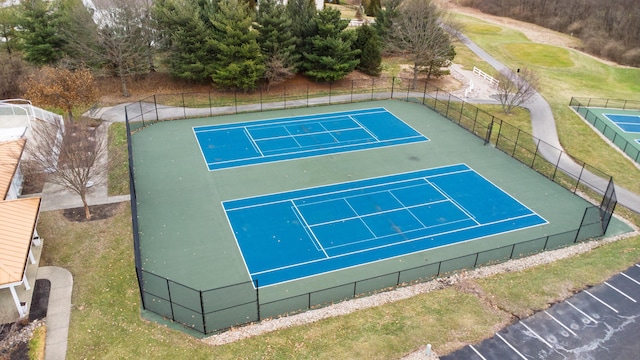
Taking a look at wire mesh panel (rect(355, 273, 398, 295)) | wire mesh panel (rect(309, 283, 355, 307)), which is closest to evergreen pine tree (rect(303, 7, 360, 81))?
wire mesh panel (rect(355, 273, 398, 295))

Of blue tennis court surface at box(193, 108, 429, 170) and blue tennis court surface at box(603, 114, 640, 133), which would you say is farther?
blue tennis court surface at box(603, 114, 640, 133)

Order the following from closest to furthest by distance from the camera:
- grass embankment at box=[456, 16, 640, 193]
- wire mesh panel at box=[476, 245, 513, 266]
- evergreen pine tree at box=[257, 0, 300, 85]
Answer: wire mesh panel at box=[476, 245, 513, 266] < grass embankment at box=[456, 16, 640, 193] < evergreen pine tree at box=[257, 0, 300, 85]

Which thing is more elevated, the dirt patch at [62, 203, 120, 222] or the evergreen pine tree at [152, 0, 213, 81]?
the evergreen pine tree at [152, 0, 213, 81]

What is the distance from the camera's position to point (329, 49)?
1599 inches

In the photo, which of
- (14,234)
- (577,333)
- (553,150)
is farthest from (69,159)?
(553,150)

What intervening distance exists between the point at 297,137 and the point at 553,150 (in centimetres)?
1711

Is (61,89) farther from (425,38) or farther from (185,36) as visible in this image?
(425,38)

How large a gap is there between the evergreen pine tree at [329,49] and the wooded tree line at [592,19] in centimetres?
3908

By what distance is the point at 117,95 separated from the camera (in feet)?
125

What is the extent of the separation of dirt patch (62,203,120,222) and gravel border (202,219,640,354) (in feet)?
33.0

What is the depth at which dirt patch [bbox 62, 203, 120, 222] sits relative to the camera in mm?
21922

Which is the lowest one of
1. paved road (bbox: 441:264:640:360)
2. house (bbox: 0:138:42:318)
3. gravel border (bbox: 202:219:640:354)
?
gravel border (bbox: 202:219:640:354)

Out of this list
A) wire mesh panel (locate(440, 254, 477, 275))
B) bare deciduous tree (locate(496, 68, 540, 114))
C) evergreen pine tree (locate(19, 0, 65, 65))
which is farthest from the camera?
bare deciduous tree (locate(496, 68, 540, 114))

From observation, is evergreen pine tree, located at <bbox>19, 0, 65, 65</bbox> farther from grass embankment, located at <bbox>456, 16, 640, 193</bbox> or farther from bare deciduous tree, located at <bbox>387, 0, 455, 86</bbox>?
grass embankment, located at <bbox>456, 16, 640, 193</bbox>
